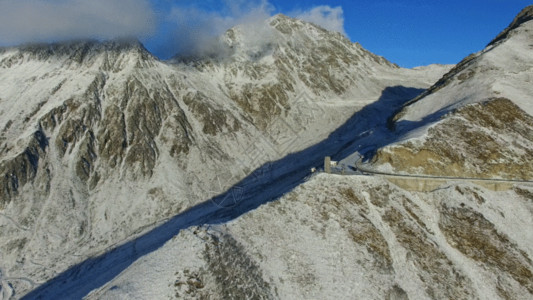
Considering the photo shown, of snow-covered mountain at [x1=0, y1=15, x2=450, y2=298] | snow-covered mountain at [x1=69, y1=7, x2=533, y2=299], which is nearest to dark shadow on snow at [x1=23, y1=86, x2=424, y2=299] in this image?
snow-covered mountain at [x1=0, y1=15, x2=450, y2=298]

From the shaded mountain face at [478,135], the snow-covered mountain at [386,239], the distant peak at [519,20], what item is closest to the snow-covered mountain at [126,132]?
the snow-covered mountain at [386,239]

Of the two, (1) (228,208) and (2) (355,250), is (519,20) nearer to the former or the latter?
(1) (228,208)

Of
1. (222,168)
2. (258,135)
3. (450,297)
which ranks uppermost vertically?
(258,135)

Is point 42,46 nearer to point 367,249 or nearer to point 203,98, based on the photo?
point 203,98

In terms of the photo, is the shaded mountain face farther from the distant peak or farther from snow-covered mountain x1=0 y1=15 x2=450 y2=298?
snow-covered mountain x1=0 y1=15 x2=450 y2=298

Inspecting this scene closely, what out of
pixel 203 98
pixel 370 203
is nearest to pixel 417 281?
pixel 370 203

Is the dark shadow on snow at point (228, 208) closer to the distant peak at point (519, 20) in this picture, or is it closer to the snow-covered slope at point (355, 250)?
the snow-covered slope at point (355, 250)
